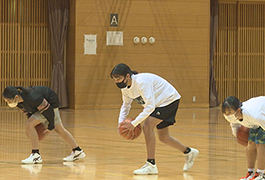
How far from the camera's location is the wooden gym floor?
5441 mm

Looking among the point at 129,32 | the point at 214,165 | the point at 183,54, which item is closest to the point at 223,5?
the point at 183,54

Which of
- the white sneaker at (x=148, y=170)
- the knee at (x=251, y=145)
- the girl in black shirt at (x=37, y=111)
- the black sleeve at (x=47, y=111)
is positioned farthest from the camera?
the black sleeve at (x=47, y=111)

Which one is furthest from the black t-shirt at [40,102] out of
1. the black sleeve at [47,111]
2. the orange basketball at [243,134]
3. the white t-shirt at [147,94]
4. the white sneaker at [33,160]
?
the orange basketball at [243,134]

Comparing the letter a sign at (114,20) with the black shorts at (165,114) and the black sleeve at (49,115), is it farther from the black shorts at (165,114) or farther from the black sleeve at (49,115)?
the black shorts at (165,114)

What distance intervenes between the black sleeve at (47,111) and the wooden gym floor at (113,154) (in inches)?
18.7

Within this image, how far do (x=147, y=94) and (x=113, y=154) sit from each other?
1740 mm

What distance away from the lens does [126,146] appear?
771 cm

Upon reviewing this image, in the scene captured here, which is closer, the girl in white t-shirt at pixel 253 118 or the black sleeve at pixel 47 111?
the girl in white t-shirt at pixel 253 118

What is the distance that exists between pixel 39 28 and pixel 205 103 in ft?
17.0

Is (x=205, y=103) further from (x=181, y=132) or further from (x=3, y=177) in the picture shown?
(x=3, y=177)

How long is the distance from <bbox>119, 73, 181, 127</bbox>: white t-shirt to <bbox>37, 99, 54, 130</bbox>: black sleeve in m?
0.97

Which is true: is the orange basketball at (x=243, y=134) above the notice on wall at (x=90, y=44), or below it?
below

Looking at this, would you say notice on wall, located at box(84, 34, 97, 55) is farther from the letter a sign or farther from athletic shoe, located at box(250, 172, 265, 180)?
athletic shoe, located at box(250, 172, 265, 180)

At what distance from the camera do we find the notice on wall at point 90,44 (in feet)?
48.5
